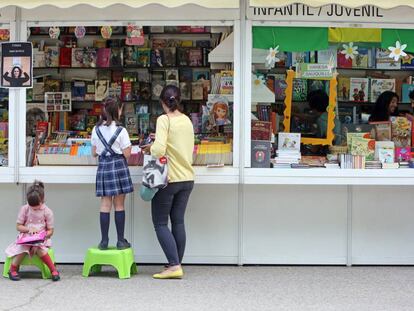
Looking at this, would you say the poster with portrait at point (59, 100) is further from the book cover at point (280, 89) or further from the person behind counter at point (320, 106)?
the person behind counter at point (320, 106)

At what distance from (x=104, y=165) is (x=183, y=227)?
0.93 m

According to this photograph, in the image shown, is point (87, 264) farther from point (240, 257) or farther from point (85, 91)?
point (85, 91)

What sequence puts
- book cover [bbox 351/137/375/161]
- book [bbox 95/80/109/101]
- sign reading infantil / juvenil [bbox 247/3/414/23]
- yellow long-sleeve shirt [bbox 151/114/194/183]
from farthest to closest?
book [bbox 95/80/109/101] → book cover [bbox 351/137/375/161] → sign reading infantil / juvenil [bbox 247/3/414/23] → yellow long-sleeve shirt [bbox 151/114/194/183]

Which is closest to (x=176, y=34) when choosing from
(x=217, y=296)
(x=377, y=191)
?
(x=377, y=191)

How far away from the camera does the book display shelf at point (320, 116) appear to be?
7602 mm

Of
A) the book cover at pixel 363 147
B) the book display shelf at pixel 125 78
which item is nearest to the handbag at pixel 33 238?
the book display shelf at pixel 125 78

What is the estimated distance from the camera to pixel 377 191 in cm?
781

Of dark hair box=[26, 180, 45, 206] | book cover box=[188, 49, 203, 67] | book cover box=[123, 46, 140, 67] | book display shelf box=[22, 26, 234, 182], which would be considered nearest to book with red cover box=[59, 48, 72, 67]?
book display shelf box=[22, 26, 234, 182]

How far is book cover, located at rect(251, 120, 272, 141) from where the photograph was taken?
7.72 m

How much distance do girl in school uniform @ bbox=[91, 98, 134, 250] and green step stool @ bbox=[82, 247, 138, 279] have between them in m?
0.06

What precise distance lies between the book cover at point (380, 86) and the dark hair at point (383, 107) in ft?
0.66

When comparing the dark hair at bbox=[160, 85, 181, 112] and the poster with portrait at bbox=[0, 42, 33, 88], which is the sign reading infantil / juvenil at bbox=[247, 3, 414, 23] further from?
the poster with portrait at bbox=[0, 42, 33, 88]

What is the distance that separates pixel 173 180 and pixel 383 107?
2891mm

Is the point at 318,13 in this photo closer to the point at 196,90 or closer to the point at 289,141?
the point at 289,141
